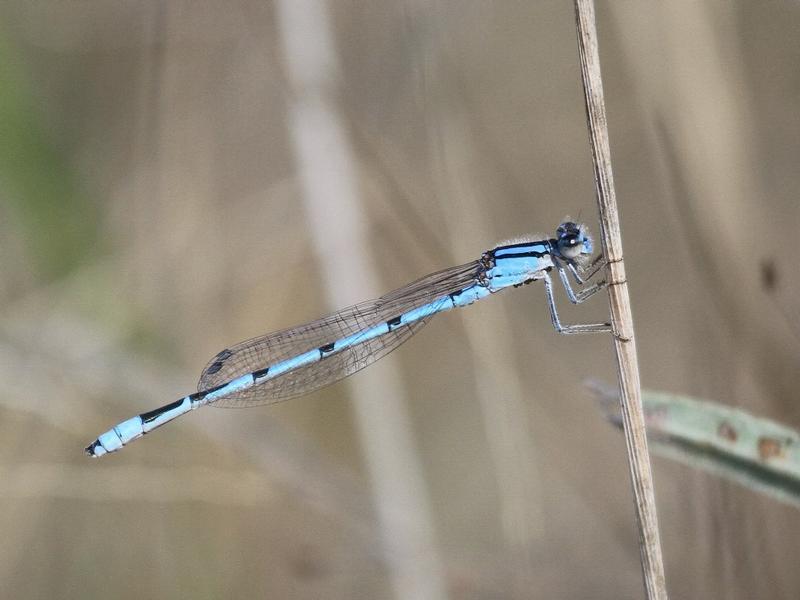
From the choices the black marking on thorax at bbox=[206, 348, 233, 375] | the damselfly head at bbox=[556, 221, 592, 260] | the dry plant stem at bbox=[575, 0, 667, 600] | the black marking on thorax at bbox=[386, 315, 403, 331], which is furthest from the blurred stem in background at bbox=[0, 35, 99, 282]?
the dry plant stem at bbox=[575, 0, 667, 600]

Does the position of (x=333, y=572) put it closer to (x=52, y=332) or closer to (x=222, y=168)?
(x=52, y=332)

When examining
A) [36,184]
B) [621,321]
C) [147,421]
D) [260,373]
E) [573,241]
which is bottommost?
[621,321]

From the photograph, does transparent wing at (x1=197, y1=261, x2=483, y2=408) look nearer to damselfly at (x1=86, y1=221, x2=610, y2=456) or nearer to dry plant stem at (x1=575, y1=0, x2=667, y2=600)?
damselfly at (x1=86, y1=221, x2=610, y2=456)

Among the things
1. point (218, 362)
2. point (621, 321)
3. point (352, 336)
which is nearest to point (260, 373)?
point (218, 362)

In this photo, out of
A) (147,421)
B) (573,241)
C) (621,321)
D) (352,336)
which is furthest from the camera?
(352,336)

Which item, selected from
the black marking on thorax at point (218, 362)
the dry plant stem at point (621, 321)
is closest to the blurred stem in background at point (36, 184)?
the black marking on thorax at point (218, 362)

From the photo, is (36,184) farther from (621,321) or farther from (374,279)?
(621,321)

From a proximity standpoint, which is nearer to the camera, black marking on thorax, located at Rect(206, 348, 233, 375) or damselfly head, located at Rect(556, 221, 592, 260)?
damselfly head, located at Rect(556, 221, 592, 260)
